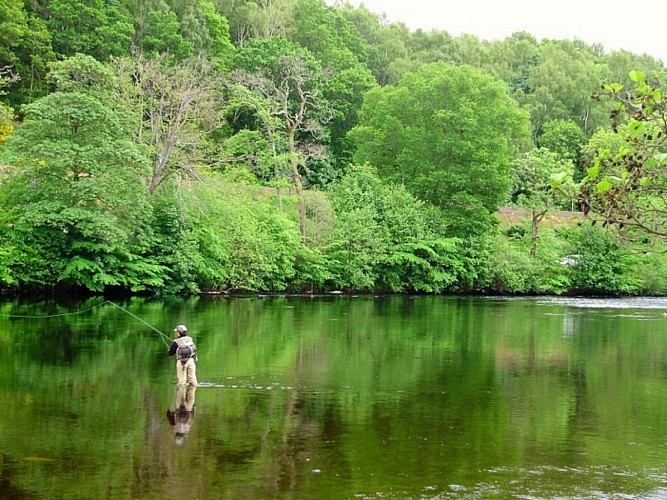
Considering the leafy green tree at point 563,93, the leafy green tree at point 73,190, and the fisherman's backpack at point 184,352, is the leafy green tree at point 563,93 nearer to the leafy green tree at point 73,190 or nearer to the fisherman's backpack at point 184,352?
the leafy green tree at point 73,190

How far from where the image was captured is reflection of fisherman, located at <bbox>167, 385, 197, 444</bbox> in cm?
1375

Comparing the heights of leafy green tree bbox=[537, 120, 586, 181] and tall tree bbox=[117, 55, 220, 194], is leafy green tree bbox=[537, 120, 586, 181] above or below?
above

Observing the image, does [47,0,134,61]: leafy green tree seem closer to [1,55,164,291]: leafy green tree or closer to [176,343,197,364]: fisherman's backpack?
[1,55,164,291]: leafy green tree

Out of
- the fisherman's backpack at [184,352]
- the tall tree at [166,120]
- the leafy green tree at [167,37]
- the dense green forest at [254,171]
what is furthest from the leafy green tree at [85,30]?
the fisherman's backpack at [184,352]

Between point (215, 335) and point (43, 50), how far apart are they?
46.2m

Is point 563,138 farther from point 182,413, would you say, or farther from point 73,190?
point 182,413

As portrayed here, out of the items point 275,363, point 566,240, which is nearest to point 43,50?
point 566,240

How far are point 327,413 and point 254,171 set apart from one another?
51.4 meters

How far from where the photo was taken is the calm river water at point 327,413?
11.2 metres

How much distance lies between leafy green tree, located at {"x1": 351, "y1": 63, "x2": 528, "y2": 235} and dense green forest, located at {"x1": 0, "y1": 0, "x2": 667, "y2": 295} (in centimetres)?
15

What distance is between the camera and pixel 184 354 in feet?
54.6

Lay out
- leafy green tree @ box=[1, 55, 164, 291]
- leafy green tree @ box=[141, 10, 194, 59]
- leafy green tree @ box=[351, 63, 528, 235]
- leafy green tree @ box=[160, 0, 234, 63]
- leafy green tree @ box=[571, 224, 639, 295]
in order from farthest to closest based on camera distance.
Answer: leafy green tree @ box=[160, 0, 234, 63], leafy green tree @ box=[141, 10, 194, 59], leafy green tree @ box=[571, 224, 639, 295], leafy green tree @ box=[351, 63, 528, 235], leafy green tree @ box=[1, 55, 164, 291]

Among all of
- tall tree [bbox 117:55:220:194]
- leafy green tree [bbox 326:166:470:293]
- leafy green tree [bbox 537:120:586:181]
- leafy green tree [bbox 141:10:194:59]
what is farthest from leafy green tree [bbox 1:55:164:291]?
leafy green tree [bbox 537:120:586:181]

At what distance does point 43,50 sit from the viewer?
217 ft
